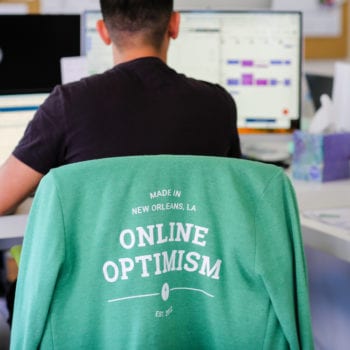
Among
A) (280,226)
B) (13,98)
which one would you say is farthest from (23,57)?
(280,226)

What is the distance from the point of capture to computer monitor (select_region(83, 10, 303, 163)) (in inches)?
92.2

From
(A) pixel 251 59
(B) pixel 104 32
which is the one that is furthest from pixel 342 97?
(B) pixel 104 32

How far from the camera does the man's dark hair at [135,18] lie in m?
1.63

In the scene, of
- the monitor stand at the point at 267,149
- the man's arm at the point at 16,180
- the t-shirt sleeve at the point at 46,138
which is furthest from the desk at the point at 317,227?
the monitor stand at the point at 267,149

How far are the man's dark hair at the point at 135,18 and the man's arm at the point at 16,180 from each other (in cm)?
33

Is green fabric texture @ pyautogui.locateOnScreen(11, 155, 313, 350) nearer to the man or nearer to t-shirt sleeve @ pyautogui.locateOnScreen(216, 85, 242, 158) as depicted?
the man

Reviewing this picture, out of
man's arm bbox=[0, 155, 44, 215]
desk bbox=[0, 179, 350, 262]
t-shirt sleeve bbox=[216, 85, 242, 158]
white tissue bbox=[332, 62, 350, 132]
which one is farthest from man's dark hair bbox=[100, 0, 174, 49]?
white tissue bbox=[332, 62, 350, 132]

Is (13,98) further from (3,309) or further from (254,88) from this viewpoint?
(254,88)

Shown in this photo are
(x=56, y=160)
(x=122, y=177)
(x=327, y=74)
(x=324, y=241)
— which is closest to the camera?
(x=122, y=177)

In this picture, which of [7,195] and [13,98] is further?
[13,98]

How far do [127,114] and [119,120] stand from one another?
2 cm

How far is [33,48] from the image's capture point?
2186mm

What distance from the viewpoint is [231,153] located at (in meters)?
1.75

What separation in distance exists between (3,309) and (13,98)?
0.51 meters
